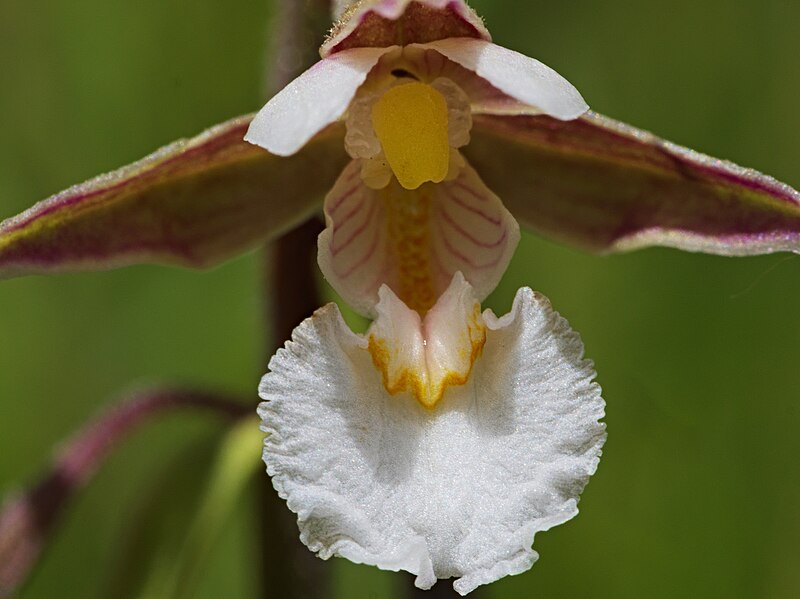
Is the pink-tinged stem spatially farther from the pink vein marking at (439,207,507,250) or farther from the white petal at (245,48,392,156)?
the white petal at (245,48,392,156)

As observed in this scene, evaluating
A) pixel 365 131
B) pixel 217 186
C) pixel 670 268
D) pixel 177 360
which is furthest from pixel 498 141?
pixel 177 360

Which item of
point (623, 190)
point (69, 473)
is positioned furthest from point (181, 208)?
point (623, 190)

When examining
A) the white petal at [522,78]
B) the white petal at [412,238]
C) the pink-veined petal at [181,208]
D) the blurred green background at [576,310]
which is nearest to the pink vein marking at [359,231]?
the white petal at [412,238]

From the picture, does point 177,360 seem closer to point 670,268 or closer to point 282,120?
point 670,268

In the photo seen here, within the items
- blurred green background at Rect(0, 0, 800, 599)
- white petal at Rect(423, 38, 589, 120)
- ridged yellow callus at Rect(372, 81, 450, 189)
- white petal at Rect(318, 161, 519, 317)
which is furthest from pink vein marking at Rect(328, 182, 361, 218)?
blurred green background at Rect(0, 0, 800, 599)

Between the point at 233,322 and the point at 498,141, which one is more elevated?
→ the point at 498,141

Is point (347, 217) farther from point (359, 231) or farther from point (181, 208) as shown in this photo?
point (181, 208)
